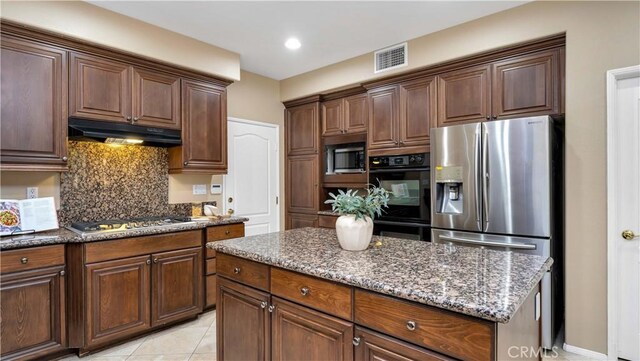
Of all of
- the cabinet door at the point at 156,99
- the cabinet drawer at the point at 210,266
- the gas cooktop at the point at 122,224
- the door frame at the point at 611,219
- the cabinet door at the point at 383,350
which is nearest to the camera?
the cabinet door at the point at 383,350

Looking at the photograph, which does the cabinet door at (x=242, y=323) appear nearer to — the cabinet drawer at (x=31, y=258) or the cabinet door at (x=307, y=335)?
the cabinet door at (x=307, y=335)

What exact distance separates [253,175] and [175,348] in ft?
7.45

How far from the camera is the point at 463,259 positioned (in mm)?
1613

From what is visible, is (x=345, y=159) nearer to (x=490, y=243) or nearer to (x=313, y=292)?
(x=490, y=243)

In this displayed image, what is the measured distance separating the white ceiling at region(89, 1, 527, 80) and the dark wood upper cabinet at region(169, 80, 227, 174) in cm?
52

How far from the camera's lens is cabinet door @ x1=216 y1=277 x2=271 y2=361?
172 cm

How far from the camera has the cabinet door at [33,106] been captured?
2.37 m

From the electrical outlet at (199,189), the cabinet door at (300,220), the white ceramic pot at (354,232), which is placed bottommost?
the cabinet door at (300,220)

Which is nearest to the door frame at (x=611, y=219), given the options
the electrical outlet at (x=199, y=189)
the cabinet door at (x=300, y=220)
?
the cabinet door at (x=300, y=220)

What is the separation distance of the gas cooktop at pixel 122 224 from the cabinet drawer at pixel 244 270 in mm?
1178

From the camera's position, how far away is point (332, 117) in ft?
14.3

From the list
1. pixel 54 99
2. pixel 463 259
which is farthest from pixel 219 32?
pixel 463 259

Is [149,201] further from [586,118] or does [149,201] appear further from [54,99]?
[586,118]

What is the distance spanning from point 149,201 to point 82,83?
1.23 meters
